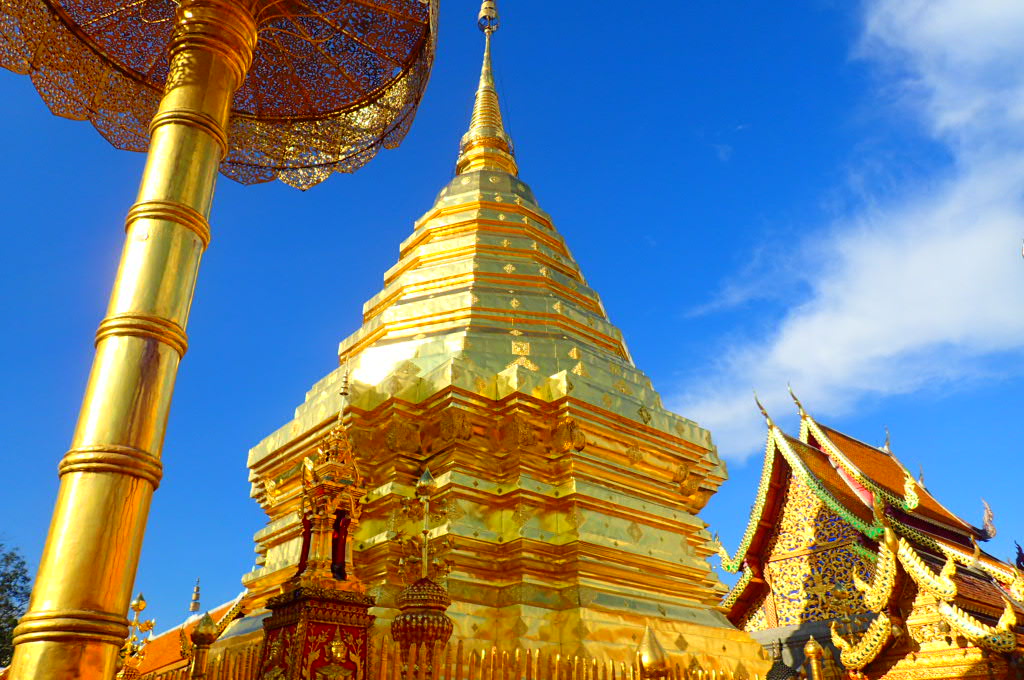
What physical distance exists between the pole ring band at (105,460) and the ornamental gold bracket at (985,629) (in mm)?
8425

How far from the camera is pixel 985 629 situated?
8.12 meters

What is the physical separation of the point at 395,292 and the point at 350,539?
4593 mm

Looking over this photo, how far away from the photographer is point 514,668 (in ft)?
15.1

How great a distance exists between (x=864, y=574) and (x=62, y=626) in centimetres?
958

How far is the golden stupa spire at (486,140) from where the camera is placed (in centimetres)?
1232

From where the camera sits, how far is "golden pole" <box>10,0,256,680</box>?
2.55 m

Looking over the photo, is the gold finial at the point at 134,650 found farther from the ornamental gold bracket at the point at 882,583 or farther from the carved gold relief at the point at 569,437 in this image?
the ornamental gold bracket at the point at 882,583

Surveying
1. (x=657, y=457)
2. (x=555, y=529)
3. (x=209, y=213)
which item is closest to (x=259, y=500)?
(x=555, y=529)

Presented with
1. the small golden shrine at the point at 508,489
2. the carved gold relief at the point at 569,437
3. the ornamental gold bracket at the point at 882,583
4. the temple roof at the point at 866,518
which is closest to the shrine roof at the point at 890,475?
the temple roof at the point at 866,518

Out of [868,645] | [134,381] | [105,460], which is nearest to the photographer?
[105,460]

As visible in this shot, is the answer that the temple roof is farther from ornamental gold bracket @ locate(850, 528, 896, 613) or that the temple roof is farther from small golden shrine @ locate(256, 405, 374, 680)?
small golden shrine @ locate(256, 405, 374, 680)

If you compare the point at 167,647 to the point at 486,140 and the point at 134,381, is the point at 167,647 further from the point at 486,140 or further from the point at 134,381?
the point at 134,381

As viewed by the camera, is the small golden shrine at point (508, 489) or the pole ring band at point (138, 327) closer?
the pole ring band at point (138, 327)

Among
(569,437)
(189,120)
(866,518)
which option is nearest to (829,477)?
(866,518)
